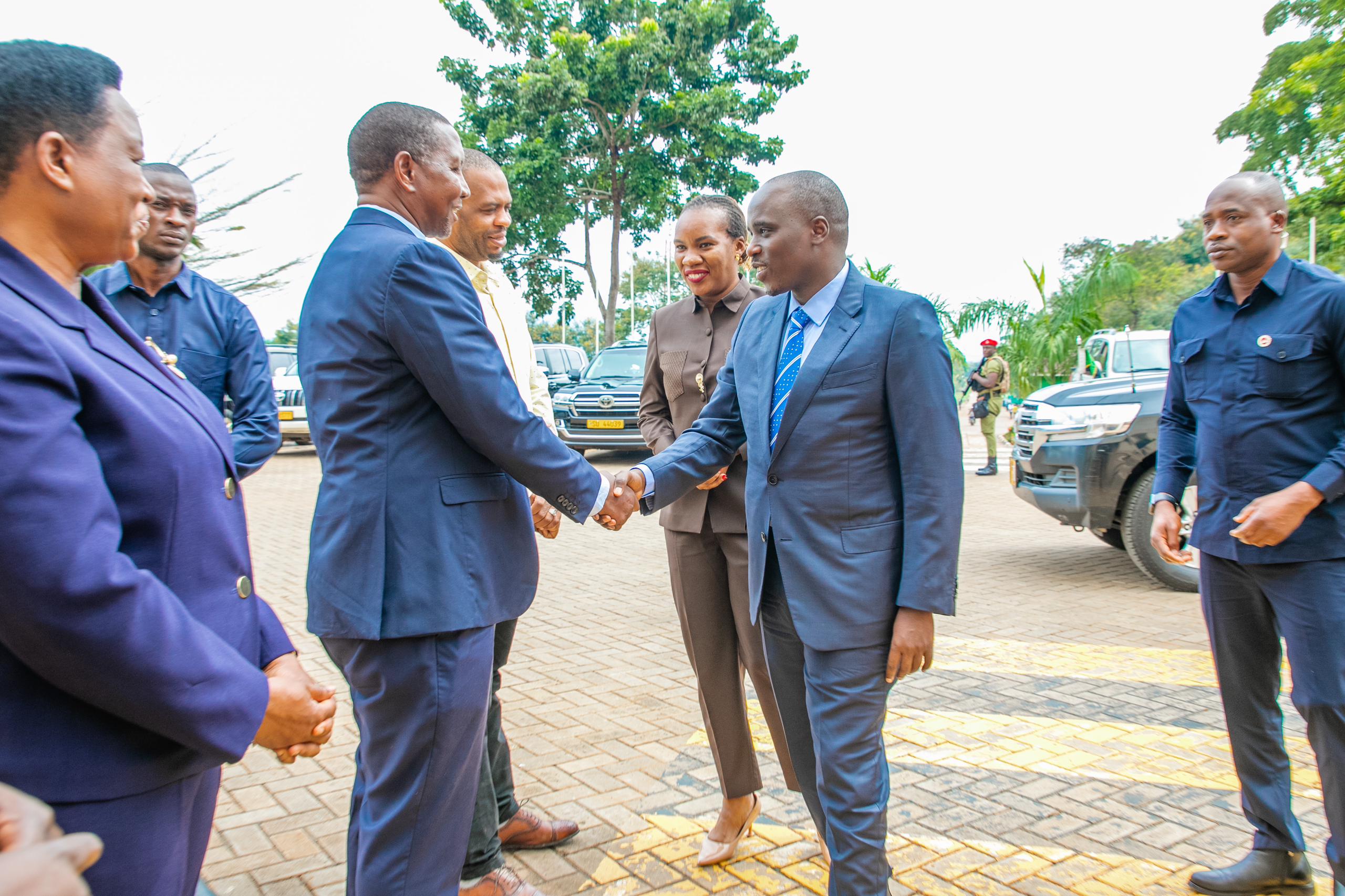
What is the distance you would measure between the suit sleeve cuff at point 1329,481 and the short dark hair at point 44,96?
9.70ft

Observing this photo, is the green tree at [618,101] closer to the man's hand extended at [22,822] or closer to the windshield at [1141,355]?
the windshield at [1141,355]

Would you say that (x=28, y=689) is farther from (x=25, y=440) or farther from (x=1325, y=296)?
(x=1325, y=296)

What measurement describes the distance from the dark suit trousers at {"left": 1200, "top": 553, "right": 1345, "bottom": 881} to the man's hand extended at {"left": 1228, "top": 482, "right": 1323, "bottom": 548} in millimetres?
147

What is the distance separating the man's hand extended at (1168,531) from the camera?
3.22 meters

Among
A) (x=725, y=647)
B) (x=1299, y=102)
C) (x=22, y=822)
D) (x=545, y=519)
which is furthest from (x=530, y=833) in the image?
(x=1299, y=102)

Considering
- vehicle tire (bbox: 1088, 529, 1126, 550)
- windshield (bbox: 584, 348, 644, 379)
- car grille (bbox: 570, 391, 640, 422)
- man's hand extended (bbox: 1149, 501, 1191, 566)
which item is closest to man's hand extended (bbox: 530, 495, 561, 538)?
man's hand extended (bbox: 1149, 501, 1191, 566)

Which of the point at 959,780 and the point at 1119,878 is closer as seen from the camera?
the point at 1119,878

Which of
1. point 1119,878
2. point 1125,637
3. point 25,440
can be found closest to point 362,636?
point 25,440

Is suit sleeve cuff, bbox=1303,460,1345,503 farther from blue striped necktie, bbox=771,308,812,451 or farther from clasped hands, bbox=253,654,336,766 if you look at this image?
clasped hands, bbox=253,654,336,766

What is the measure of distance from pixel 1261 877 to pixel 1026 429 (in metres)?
5.25

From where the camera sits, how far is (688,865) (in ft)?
10.4

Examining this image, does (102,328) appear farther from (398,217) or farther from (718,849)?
(718,849)

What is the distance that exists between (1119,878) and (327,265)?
290cm

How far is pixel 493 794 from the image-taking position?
2.91 metres
